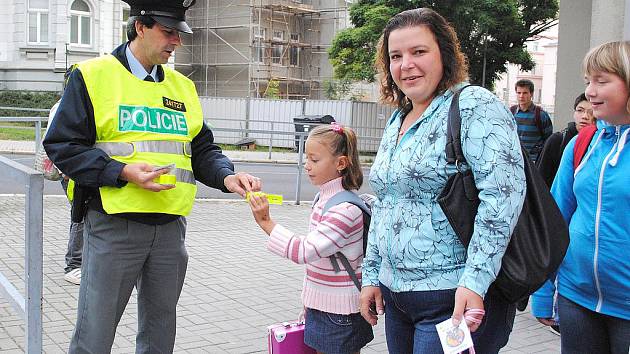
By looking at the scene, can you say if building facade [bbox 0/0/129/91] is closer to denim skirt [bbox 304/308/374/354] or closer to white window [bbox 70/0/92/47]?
white window [bbox 70/0/92/47]

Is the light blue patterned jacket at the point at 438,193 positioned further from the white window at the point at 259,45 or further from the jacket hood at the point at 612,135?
the white window at the point at 259,45

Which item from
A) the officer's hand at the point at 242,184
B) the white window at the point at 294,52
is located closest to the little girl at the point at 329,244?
the officer's hand at the point at 242,184

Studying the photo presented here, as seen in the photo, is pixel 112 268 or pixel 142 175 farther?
pixel 112 268

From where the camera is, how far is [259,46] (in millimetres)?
40844

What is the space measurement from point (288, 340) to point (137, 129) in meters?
1.30

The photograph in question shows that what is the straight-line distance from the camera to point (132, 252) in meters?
3.10

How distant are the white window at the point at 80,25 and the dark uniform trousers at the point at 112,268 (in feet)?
110

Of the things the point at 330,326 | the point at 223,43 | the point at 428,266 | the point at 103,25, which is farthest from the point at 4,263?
the point at 223,43

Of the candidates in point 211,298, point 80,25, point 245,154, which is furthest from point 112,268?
point 80,25

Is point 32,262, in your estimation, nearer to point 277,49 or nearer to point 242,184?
point 242,184

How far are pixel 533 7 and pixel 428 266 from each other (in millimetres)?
25296

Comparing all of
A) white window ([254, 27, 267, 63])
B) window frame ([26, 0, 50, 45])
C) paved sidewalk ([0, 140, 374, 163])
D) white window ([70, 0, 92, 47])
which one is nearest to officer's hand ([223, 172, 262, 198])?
paved sidewalk ([0, 140, 374, 163])

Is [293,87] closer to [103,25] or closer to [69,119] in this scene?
[103,25]

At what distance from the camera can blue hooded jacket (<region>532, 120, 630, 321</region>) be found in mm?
2627
